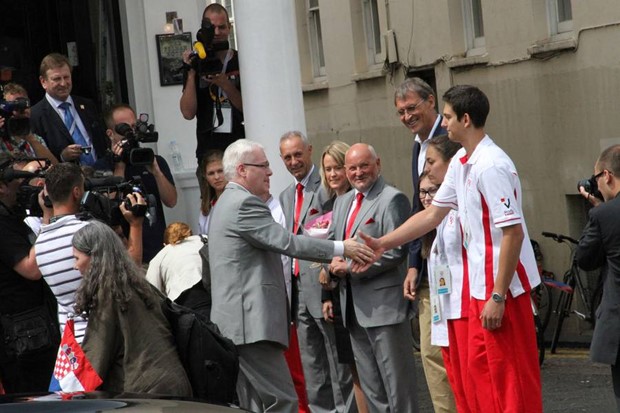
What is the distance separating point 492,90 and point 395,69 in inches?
137

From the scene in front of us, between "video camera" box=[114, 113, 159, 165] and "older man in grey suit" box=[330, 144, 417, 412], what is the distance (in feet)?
5.71

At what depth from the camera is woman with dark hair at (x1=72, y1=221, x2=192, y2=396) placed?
767 centimetres

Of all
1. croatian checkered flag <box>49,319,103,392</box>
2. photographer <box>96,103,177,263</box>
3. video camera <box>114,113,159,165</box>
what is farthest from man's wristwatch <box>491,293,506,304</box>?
photographer <box>96,103,177,263</box>

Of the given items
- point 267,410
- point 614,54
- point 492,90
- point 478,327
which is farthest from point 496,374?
point 492,90

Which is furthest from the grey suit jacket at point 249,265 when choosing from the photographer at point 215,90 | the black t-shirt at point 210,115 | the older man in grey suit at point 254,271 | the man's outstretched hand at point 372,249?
the black t-shirt at point 210,115

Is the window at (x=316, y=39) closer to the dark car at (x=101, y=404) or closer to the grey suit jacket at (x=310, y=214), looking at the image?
the grey suit jacket at (x=310, y=214)

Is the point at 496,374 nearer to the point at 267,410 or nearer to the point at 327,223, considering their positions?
the point at 267,410

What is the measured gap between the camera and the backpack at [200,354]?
26.0 ft

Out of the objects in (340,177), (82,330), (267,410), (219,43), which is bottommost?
(267,410)

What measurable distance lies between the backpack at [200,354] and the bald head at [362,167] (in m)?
2.40

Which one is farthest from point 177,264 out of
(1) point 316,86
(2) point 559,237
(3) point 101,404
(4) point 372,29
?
(1) point 316,86

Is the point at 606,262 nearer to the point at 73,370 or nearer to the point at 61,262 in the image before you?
the point at 61,262

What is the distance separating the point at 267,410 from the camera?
948 cm

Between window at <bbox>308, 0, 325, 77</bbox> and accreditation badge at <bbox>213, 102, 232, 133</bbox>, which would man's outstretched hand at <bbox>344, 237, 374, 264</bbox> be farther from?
window at <bbox>308, 0, 325, 77</bbox>
